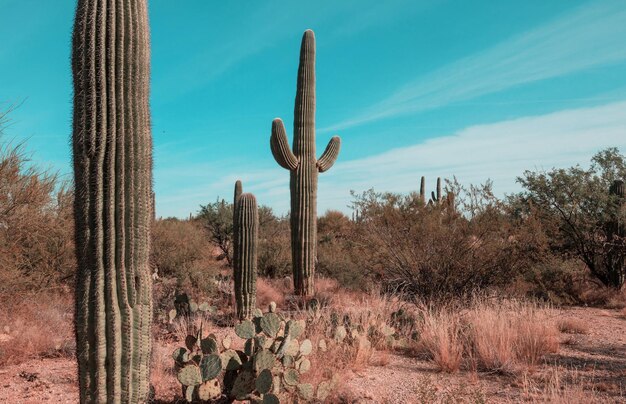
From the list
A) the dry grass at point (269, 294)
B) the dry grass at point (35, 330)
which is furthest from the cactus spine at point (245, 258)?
the dry grass at point (35, 330)

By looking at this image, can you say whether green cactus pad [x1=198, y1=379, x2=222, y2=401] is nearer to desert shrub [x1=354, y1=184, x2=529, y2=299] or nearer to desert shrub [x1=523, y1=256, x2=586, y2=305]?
desert shrub [x1=354, y1=184, x2=529, y2=299]

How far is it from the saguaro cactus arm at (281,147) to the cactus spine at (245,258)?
2.55 metres

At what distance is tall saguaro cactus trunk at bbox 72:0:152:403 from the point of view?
4.31 metres

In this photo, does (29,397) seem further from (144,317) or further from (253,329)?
(253,329)

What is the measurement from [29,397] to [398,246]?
255 inches

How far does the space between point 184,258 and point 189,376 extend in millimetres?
10820

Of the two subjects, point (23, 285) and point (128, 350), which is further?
point (23, 285)

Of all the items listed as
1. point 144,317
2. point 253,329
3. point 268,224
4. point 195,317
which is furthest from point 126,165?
point 268,224

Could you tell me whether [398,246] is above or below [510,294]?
above

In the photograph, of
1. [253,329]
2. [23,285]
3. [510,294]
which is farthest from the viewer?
[510,294]

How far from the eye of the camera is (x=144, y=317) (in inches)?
177

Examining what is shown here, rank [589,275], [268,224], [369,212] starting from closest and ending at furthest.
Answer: [369,212]
[589,275]
[268,224]

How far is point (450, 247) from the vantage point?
9398 millimetres

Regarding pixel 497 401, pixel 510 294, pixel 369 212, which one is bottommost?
pixel 497 401
